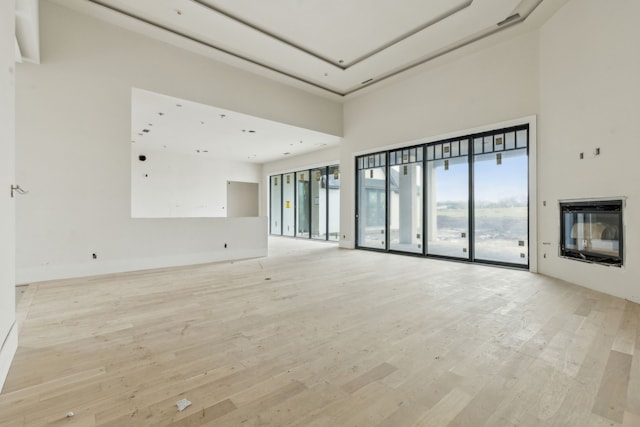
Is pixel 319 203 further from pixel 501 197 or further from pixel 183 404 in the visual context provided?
pixel 183 404

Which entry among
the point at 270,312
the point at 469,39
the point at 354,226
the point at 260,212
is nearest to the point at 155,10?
the point at 270,312

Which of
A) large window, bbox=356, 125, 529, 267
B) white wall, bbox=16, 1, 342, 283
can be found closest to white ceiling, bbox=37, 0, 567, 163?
white wall, bbox=16, 1, 342, 283

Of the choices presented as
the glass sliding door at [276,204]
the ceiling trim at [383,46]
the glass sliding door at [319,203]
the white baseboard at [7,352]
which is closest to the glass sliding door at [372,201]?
the ceiling trim at [383,46]

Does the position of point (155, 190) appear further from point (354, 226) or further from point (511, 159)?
point (511, 159)

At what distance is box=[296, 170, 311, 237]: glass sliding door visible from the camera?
12227 millimetres

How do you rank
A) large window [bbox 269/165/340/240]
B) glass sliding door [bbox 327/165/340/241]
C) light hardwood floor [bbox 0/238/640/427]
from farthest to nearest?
1. large window [bbox 269/165/340/240]
2. glass sliding door [bbox 327/165/340/241]
3. light hardwood floor [bbox 0/238/640/427]

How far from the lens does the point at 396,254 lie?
7.61 m

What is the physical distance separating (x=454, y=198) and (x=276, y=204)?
8.75 m

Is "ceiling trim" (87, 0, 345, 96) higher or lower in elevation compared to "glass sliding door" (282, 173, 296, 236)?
higher

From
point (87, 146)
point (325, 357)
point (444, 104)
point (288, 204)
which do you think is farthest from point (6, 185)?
point (288, 204)

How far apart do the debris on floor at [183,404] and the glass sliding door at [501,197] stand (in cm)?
601

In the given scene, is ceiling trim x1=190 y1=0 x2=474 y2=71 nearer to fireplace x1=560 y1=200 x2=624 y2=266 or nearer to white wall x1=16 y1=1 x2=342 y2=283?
white wall x1=16 y1=1 x2=342 y2=283

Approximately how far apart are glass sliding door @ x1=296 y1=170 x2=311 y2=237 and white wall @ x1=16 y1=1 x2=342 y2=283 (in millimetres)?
6391

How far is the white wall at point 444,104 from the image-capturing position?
5492mm
